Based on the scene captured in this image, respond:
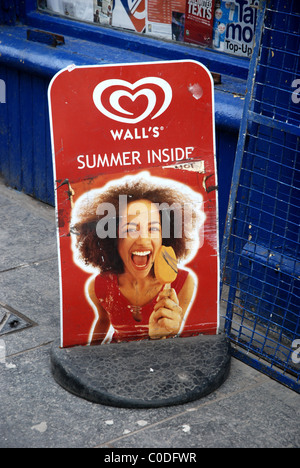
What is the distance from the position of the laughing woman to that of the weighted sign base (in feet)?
0.30

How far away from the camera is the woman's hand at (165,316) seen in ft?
11.7

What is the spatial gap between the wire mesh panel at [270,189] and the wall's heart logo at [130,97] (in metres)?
0.43

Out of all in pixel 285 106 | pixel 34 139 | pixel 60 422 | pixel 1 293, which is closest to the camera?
pixel 60 422

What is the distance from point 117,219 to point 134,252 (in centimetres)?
19

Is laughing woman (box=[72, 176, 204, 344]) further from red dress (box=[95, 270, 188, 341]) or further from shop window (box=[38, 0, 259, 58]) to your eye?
shop window (box=[38, 0, 259, 58])

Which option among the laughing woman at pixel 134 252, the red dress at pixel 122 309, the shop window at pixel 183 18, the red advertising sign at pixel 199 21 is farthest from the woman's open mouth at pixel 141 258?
the red advertising sign at pixel 199 21

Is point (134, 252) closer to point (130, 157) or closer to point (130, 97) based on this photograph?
point (130, 157)

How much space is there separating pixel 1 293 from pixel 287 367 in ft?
5.94

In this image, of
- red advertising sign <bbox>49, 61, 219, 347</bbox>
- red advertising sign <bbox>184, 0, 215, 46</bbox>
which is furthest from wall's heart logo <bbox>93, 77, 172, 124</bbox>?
red advertising sign <bbox>184, 0, 215, 46</bbox>

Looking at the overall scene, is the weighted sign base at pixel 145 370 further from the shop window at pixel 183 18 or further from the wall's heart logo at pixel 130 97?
the shop window at pixel 183 18

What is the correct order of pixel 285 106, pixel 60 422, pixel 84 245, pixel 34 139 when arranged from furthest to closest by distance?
pixel 34 139
pixel 285 106
pixel 84 245
pixel 60 422

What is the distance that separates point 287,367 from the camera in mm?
3547

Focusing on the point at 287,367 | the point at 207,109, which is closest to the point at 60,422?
the point at 287,367

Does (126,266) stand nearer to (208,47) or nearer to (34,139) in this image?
(208,47)
